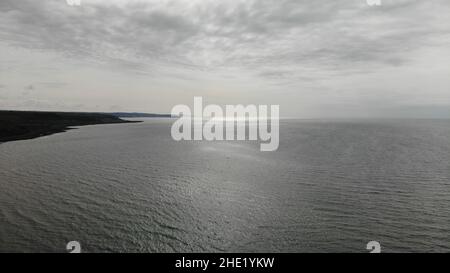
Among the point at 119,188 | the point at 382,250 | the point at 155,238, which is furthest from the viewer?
the point at 119,188

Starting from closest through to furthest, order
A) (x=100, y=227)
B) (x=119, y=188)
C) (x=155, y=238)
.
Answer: (x=155, y=238) → (x=100, y=227) → (x=119, y=188)
